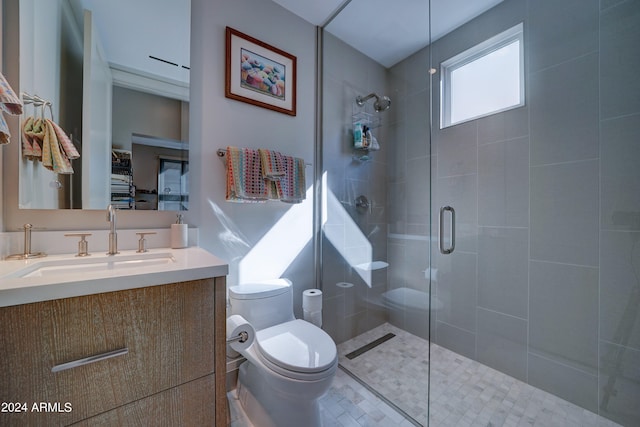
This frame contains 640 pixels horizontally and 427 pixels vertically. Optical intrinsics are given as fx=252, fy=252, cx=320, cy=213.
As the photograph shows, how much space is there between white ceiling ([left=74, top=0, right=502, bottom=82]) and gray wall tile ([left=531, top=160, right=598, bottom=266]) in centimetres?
119

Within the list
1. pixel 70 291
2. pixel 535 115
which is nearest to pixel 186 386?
pixel 70 291

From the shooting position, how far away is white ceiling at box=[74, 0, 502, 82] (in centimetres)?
118

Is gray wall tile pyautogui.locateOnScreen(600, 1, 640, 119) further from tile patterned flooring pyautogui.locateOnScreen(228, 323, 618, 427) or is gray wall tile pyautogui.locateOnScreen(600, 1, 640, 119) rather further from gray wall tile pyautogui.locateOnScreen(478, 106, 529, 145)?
tile patterned flooring pyautogui.locateOnScreen(228, 323, 618, 427)

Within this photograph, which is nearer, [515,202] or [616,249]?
[616,249]

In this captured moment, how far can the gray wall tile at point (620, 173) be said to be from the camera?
1200 mm

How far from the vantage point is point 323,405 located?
138 cm

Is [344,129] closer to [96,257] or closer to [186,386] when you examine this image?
[96,257]

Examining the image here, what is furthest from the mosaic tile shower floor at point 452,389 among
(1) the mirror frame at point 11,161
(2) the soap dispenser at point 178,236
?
(1) the mirror frame at point 11,161

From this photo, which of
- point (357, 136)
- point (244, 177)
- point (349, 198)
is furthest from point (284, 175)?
point (357, 136)

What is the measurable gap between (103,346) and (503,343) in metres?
2.07

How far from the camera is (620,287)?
1.24 metres

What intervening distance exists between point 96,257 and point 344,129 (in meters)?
1.68

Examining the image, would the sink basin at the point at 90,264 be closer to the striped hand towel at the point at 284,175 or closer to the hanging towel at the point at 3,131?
the hanging towel at the point at 3,131

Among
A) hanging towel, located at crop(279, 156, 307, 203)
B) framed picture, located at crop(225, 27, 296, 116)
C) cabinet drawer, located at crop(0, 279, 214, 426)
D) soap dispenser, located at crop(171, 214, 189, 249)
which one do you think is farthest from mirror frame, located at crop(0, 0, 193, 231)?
hanging towel, located at crop(279, 156, 307, 203)
